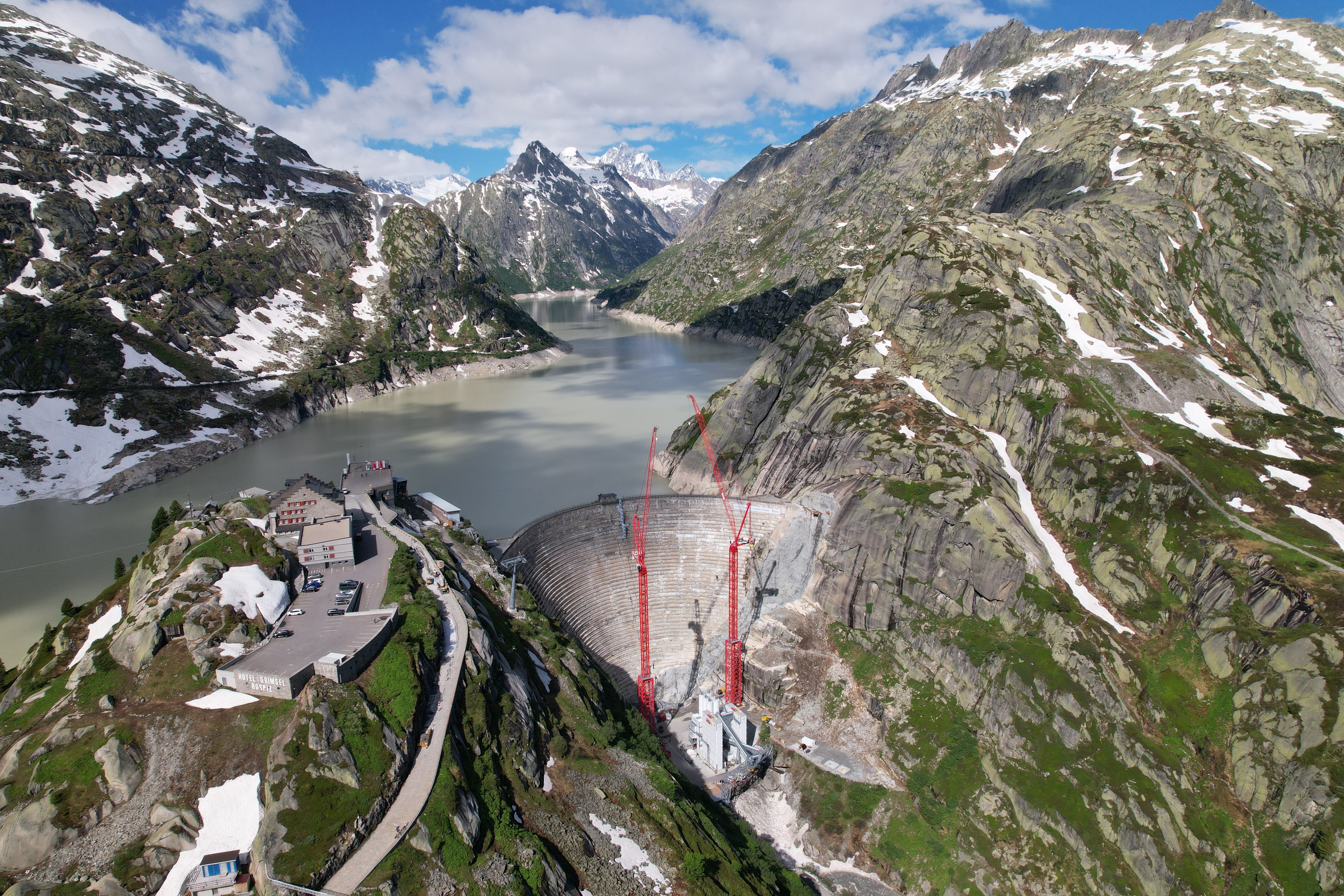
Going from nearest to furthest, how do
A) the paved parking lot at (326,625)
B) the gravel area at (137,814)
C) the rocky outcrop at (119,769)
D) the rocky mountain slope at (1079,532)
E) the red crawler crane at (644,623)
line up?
1. the gravel area at (137,814)
2. the rocky outcrop at (119,769)
3. the paved parking lot at (326,625)
4. the rocky mountain slope at (1079,532)
5. the red crawler crane at (644,623)

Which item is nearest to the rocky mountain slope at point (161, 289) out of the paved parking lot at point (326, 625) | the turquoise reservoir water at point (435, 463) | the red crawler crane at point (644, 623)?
the turquoise reservoir water at point (435, 463)

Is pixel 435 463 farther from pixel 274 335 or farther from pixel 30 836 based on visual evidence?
pixel 274 335

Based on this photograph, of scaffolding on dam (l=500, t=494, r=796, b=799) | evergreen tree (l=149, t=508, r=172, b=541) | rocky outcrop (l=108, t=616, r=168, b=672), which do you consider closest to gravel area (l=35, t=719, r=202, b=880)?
rocky outcrop (l=108, t=616, r=168, b=672)

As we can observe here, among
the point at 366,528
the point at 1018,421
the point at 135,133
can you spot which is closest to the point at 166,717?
the point at 366,528

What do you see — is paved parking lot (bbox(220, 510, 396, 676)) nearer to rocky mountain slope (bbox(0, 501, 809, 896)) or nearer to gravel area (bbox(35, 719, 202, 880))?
rocky mountain slope (bbox(0, 501, 809, 896))

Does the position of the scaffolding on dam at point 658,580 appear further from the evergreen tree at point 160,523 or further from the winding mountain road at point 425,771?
the evergreen tree at point 160,523
